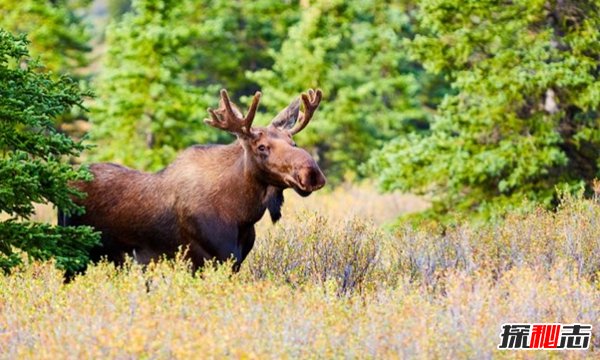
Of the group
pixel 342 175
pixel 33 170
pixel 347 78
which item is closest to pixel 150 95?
pixel 347 78

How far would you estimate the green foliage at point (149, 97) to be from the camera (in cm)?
2541

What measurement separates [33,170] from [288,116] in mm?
2427

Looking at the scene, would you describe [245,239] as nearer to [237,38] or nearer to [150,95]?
[150,95]

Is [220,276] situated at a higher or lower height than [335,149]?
higher

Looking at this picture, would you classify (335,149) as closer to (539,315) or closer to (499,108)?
(499,108)

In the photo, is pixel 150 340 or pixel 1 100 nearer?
pixel 150 340

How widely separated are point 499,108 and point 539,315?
791 cm

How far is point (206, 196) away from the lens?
939 centimetres

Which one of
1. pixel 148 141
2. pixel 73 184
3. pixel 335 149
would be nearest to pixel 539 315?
pixel 73 184

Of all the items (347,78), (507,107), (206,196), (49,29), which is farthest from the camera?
(347,78)

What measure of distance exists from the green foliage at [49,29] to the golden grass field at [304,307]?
1869 centimetres

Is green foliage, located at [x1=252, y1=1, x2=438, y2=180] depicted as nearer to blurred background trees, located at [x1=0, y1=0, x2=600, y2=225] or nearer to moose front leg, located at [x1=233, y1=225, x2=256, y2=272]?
blurred background trees, located at [x1=0, y1=0, x2=600, y2=225]

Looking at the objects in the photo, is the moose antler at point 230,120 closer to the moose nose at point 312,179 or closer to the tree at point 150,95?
the moose nose at point 312,179

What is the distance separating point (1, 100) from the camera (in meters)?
8.98
